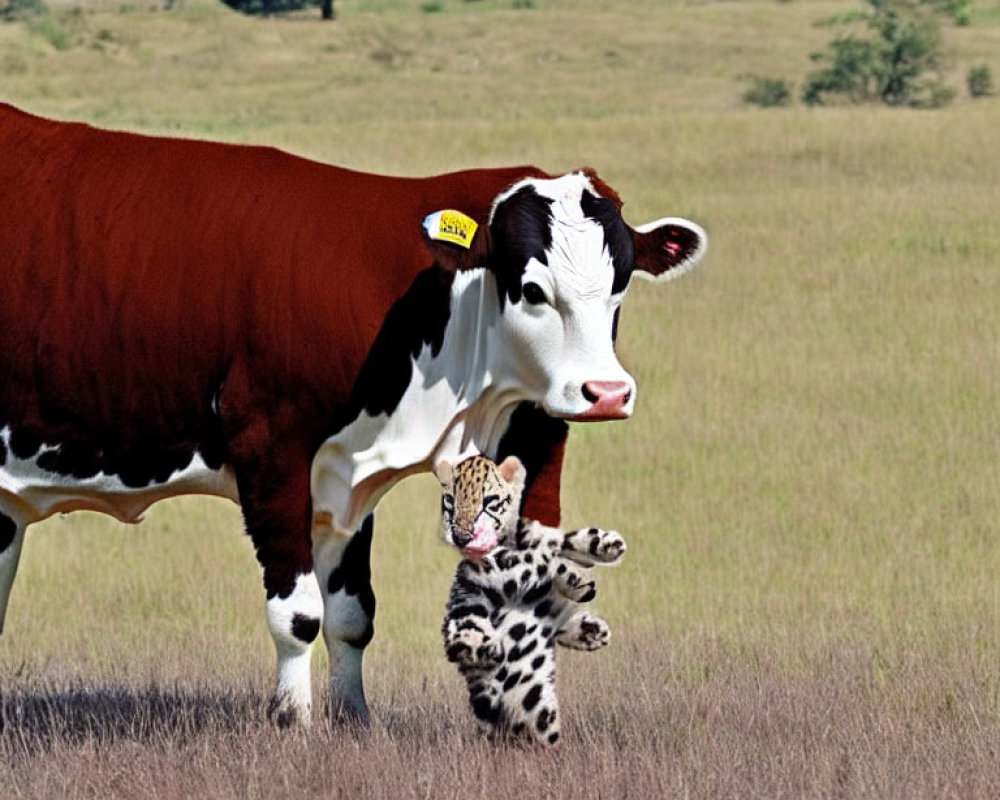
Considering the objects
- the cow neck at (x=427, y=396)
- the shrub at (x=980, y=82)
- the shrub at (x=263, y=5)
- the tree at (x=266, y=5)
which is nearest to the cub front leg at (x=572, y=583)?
the cow neck at (x=427, y=396)

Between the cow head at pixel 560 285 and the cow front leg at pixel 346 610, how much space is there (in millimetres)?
1093

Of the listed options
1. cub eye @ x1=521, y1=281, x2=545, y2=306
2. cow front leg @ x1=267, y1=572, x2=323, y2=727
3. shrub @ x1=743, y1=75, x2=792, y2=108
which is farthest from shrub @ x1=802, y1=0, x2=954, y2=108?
cub eye @ x1=521, y1=281, x2=545, y2=306

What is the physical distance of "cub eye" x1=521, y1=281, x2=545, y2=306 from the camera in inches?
256

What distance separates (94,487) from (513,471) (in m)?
1.79

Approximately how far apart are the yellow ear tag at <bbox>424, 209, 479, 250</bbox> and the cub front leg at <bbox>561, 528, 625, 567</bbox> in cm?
101

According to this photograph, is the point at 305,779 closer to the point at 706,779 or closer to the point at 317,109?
the point at 706,779

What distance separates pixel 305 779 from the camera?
6516 mm

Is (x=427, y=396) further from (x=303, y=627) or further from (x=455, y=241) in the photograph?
(x=303, y=627)

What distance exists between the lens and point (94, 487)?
7.41 metres

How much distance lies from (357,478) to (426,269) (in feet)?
2.47

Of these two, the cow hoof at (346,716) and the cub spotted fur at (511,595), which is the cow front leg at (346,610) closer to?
the cow hoof at (346,716)

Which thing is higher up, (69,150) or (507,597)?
(69,150)

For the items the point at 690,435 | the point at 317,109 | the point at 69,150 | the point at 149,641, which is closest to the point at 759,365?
the point at 690,435

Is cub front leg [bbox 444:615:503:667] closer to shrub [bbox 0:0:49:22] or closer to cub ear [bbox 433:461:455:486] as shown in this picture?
cub ear [bbox 433:461:455:486]
